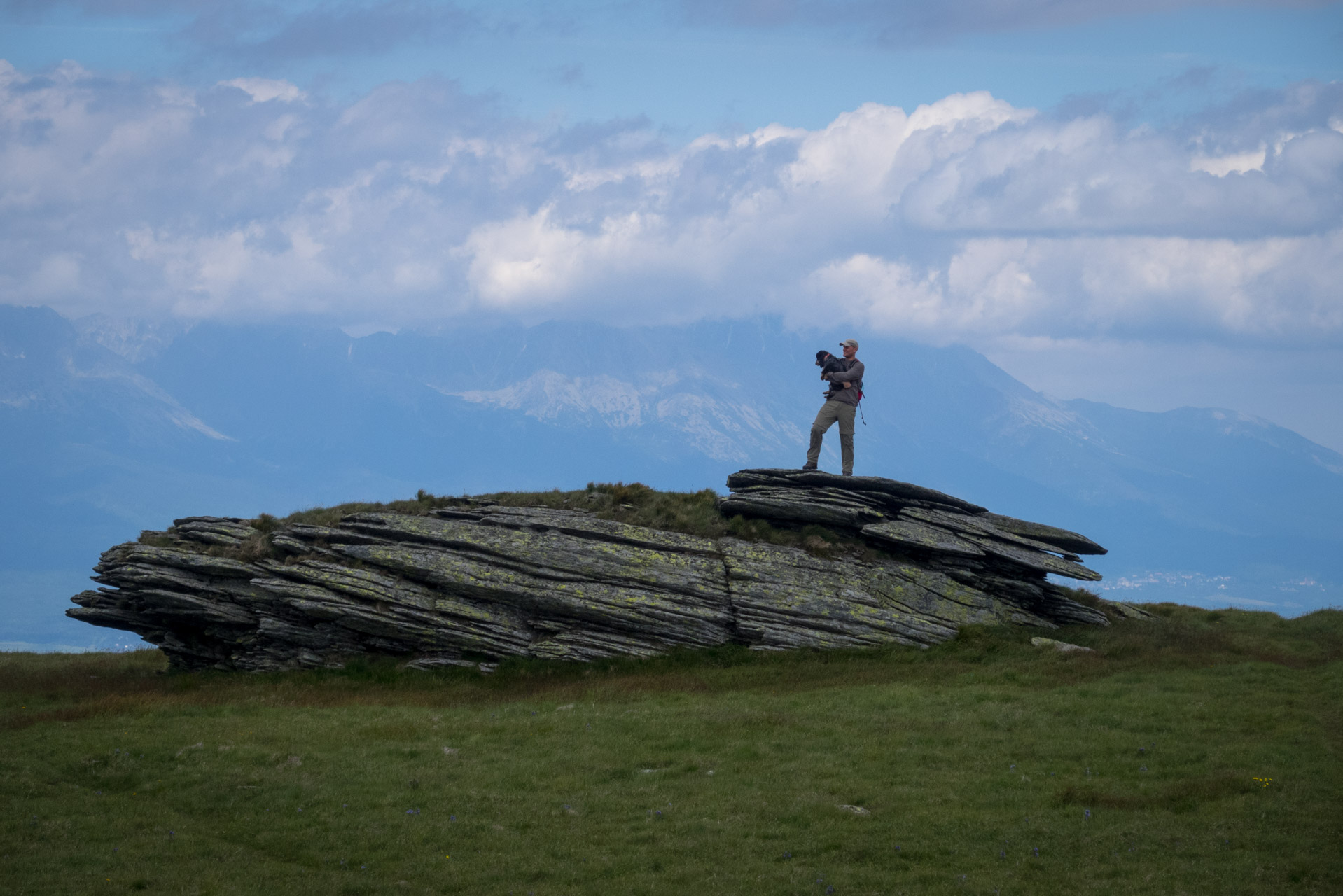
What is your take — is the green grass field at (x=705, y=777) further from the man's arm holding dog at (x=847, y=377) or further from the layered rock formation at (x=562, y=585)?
the man's arm holding dog at (x=847, y=377)

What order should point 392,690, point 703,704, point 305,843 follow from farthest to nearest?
point 392,690
point 703,704
point 305,843

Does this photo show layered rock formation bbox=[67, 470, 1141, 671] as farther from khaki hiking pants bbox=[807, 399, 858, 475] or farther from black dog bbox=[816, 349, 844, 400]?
black dog bbox=[816, 349, 844, 400]

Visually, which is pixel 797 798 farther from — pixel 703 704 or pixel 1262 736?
pixel 1262 736

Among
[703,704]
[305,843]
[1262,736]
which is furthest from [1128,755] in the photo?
[305,843]

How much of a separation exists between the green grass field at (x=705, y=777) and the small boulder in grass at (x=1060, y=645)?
542 mm

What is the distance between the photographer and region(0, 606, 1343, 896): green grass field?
16297 mm

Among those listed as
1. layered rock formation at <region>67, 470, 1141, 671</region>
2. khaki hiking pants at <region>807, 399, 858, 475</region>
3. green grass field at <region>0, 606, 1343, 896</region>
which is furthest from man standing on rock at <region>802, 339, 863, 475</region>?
green grass field at <region>0, 606, 1343, 896</region>

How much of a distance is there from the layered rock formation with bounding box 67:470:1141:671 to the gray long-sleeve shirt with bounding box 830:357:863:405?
334cm

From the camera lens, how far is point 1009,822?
1800 centimetres

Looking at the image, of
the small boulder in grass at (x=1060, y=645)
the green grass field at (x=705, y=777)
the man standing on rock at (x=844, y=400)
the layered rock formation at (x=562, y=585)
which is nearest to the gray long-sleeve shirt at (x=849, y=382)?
the man standing on rock at (x=844, y=400)

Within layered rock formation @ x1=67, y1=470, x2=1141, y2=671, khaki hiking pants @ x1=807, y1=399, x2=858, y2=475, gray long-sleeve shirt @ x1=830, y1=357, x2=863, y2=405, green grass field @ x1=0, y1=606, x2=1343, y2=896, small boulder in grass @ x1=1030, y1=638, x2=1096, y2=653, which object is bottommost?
green grass field @ x1=0, y1=606, x2=1343, y2=896

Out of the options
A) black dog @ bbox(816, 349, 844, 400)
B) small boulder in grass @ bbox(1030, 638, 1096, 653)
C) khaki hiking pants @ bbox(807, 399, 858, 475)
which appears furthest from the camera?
black dog @ bbox(816, 349, 844, 400)

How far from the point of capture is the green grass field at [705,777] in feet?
53.5

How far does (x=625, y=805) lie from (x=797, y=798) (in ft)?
11.5
